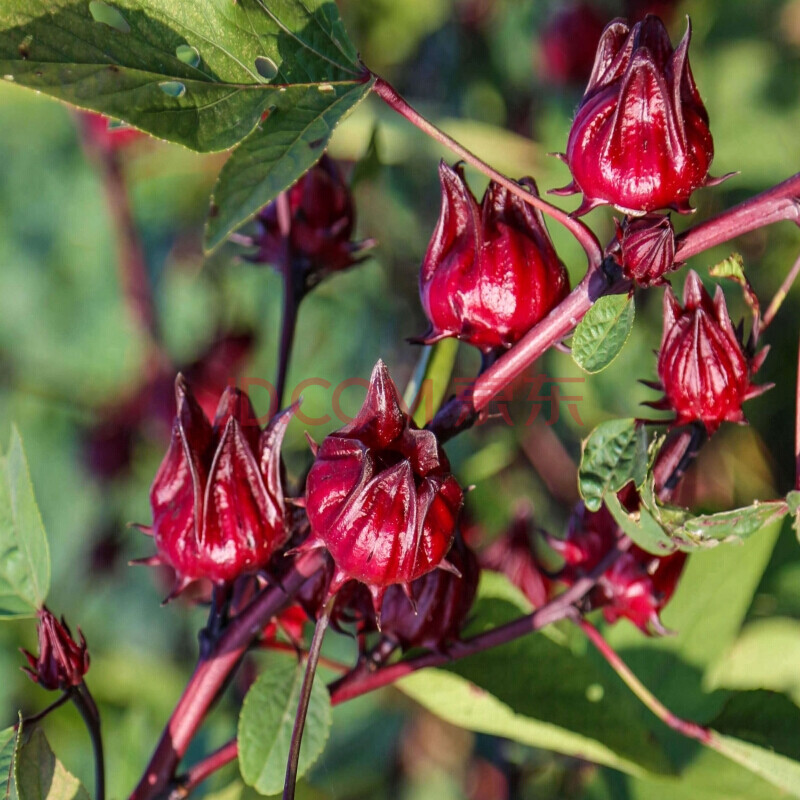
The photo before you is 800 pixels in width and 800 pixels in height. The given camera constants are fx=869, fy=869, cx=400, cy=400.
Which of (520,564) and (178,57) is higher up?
(178,57)

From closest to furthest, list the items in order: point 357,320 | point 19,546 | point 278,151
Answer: point 278,151 < point 19,546 < point 357,320

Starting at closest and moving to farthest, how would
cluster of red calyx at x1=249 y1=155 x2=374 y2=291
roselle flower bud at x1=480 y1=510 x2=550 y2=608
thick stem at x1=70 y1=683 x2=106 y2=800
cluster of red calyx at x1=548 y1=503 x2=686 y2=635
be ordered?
thick stem at x1=70 y1=683 x2=106 y2=800, cluster of red calyx at x1=548 y1=503 x2=686 y2=635, cluster of red calyx at x1=249 y1=155 x2=374 y2=291, roselle flower bud at x1=480 y1=510 x2=550 y2=608

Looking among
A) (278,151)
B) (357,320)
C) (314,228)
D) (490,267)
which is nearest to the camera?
(278,151)

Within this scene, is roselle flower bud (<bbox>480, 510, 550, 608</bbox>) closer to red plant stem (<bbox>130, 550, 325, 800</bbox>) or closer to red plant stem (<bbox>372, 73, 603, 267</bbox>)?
red plant stem (<bbox>130, 550, 325, 800</bbox>)

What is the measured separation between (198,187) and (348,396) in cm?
74

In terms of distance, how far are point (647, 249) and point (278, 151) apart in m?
0.26

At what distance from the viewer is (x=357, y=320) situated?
2.28m

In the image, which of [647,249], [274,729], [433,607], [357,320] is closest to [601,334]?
[647,249]

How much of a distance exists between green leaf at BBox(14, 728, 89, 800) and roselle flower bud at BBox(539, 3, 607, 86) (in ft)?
6.28

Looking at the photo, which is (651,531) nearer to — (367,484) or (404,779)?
(367,484)

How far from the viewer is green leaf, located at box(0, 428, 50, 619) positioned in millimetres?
783

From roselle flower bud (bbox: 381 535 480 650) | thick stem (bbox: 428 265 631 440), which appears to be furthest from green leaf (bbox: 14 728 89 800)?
thick stem (bbox: 428 265 631 440)

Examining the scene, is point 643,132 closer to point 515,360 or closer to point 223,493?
point 515,360

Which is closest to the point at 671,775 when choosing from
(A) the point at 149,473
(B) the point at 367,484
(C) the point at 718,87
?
(B) the point at 367,484
